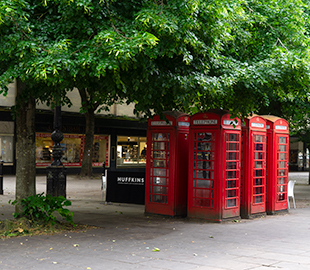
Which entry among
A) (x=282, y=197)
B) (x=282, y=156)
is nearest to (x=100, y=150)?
(x=282, y=197)

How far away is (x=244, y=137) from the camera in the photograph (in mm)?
10914

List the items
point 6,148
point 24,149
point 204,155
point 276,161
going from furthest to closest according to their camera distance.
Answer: point 6,148
point 276,161
point 204,155
point 24,149

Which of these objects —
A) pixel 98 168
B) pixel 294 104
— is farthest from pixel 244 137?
pixel 98 168

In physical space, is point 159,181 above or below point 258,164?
below

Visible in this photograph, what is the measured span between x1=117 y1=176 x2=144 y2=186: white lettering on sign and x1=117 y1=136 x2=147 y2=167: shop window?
1791 centimetres

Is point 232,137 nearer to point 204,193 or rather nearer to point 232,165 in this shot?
point 232,165

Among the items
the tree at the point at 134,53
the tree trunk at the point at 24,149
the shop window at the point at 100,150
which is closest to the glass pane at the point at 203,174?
the tree at the point at 134,53

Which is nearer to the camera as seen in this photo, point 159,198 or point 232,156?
point 232,156

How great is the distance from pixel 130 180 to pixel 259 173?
3.79 m

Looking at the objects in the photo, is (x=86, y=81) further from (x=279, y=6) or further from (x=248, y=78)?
(x=279, y=6)

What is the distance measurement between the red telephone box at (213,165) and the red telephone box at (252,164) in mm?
607

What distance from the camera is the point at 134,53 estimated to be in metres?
7.04

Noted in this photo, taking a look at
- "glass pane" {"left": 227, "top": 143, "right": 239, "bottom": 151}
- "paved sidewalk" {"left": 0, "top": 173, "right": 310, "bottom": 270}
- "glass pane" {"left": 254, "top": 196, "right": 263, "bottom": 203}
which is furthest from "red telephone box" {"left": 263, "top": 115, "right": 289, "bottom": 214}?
"glass pane" {"left": 227, "top": 143, "right": 239, "bottom": 151}

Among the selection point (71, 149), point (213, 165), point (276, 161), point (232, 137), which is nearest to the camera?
point (213, 165)
